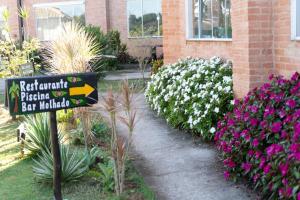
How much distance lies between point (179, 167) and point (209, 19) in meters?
4.29

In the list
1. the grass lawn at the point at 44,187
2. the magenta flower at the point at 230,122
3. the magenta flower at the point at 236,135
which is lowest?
the grass lawn at the point at 44,187

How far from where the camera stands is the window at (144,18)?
22.4 metres

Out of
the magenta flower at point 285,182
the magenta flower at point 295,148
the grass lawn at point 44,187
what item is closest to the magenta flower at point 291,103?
the magenta flower at point 295,148

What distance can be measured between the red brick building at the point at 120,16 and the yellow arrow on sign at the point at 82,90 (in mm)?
17851

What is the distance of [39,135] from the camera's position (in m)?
6.86

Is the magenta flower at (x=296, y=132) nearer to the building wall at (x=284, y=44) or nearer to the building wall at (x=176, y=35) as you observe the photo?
the building wall at (x=284, y=44)

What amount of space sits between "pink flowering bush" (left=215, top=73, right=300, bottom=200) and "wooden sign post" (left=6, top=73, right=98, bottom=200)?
5.78 ft

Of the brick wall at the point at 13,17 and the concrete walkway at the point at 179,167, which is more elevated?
the brick wall at the point at 13,17

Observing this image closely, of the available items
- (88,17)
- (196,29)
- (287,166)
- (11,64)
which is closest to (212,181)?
(287,166)

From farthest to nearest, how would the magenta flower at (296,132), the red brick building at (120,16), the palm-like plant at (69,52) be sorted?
the red brick building at (120,16), the palm-like plant at (69,52), the magenta flower at (296,132)

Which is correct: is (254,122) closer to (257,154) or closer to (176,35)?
(257,154)

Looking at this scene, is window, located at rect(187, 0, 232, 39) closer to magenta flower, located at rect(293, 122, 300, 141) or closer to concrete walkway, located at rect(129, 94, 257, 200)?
concrete walkway, located at rect(129, 94, 257, 200)

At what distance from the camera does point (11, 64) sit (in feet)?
35.6

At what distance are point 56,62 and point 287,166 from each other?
13.6ft
